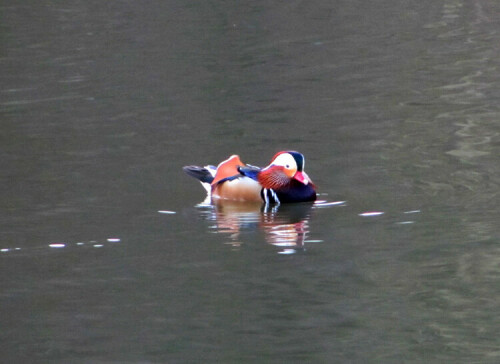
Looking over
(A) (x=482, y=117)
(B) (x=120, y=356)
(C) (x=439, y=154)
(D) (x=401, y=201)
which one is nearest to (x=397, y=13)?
(A) (x=482, y=117)

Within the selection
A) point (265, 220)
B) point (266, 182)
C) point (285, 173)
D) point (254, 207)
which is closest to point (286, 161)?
point (285, 173)

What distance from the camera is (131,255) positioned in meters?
10.8

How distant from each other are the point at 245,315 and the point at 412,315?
1.19 m

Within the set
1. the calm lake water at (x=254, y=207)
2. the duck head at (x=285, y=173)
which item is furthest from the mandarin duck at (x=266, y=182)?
the calm lake water at (x=254, y=207)

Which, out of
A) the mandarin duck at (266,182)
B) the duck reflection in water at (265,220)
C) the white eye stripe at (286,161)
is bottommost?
the duck reflection in water at (265,220)

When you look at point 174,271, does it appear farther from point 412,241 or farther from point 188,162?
point 188,162

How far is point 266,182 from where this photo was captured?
13.0 m

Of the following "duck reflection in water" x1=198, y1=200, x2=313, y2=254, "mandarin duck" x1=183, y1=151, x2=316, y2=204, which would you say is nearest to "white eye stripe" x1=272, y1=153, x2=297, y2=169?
"mandarin duck" x1=183, y1=151, x2=316, y2=204

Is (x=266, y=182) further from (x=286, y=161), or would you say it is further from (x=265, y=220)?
(x=265, y=220)

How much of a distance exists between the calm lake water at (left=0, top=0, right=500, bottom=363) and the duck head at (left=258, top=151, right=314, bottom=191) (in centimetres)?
35

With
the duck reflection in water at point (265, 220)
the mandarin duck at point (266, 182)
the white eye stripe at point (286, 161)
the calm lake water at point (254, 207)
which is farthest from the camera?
the white eye stripe at point (286, 161)

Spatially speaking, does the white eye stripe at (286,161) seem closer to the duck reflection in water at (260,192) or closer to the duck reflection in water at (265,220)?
the duck reflection in water at (260,192)

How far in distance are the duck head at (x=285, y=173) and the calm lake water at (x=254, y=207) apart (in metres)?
0.35

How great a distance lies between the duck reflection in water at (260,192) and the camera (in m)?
12.3
